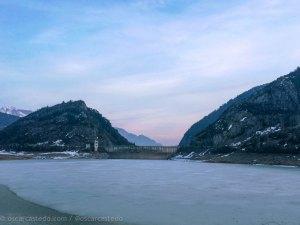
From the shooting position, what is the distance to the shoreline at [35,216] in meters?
37.2

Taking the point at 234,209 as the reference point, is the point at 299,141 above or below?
above

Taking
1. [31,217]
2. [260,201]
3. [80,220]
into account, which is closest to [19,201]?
[31,217]

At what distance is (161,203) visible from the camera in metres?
49.6

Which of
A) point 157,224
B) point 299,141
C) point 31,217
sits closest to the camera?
point 157,224

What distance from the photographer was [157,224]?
37.1m

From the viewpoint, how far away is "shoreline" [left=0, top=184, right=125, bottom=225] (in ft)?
122

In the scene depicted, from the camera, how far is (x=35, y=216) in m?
40.6

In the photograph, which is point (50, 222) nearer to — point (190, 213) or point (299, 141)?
point (190, 213)

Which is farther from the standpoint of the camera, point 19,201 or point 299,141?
point 299,141

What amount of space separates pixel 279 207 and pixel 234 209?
5.33 m

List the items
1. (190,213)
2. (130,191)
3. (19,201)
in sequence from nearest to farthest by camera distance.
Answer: (190,213)
(19,201)
(130,191)

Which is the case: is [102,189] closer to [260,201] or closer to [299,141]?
[260,201]

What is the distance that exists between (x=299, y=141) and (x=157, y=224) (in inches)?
6256

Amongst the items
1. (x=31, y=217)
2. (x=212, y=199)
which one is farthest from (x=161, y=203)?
(x=31, y=217)
